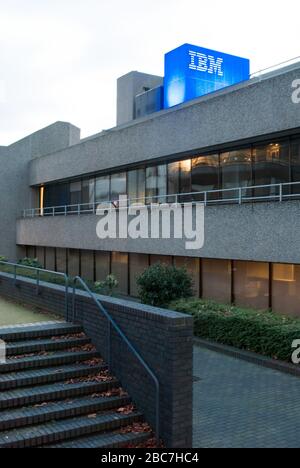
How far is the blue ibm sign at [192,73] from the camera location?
3606cm

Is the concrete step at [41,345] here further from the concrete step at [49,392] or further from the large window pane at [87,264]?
the large window pane at [87,264]

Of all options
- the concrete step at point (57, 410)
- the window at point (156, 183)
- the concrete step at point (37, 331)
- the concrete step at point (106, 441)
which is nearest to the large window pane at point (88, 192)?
the window at point (156, 183)

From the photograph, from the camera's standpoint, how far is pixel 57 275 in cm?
999

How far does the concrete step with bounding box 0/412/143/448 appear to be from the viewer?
636 cm

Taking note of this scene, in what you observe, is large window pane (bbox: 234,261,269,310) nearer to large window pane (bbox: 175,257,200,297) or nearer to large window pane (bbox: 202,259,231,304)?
large window pane (bbox: 202,259,231,304)

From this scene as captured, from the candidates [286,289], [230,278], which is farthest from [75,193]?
[286,289]

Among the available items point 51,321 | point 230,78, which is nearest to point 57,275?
point 51,321

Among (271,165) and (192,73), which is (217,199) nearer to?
(271,165)

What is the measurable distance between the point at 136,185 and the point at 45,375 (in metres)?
16.1

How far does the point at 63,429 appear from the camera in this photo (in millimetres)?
Result: 6672

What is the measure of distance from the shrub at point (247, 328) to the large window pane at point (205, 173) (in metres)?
5.57

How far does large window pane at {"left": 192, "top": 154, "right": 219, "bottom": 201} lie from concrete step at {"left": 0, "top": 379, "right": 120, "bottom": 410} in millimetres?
11829
